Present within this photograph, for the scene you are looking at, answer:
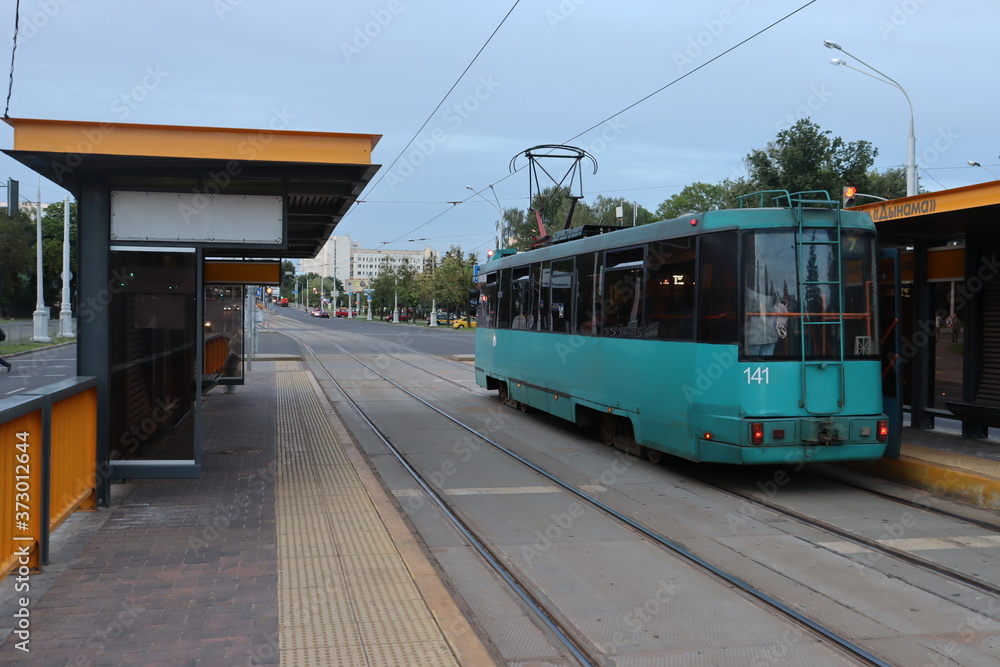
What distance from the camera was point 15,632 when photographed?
465 centimetres

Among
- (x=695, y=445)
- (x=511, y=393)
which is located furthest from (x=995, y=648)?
(x=511, y=393)

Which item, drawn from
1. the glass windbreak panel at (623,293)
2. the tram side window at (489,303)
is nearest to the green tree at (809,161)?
the tram side window at (489,303)

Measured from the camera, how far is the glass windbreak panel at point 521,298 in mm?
14766

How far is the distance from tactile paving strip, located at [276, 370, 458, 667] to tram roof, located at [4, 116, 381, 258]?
310 cm

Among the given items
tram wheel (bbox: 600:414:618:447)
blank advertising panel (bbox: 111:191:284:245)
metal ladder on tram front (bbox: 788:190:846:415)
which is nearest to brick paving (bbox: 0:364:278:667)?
blank advertising panel (bbox: 111:191:284:245)

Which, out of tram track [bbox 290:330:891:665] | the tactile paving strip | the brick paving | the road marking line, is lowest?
tram track [bbox 290:330:891:665]

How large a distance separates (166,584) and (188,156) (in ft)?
12.6

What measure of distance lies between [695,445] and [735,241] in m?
2.17

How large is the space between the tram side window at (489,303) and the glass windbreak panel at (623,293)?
19.4ft

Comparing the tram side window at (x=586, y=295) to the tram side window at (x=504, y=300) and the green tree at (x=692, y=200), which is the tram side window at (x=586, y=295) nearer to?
the tram side window at (x=504, y=300)

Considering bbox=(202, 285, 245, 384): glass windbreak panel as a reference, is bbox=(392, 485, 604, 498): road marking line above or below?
below

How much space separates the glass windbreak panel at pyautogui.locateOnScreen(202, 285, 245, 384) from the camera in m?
18.1

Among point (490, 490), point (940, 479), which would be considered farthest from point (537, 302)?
point (940, 479)

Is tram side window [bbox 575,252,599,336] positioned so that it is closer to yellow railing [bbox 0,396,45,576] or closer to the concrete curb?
the concrete curb
